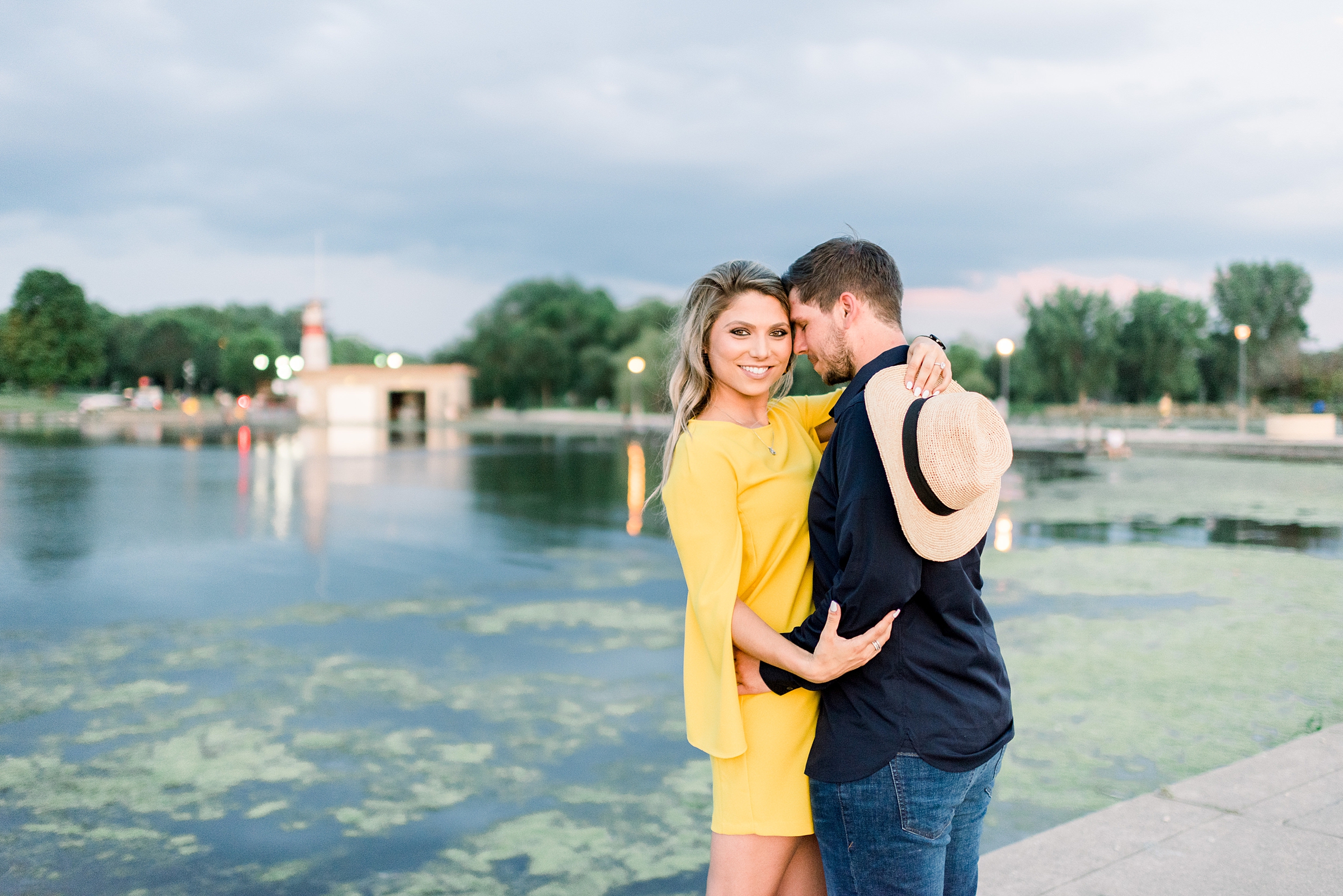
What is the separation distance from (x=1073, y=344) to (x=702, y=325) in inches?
2756

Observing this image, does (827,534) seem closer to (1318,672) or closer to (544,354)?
(1318,672)

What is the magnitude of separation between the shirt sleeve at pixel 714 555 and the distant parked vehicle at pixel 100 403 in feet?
269

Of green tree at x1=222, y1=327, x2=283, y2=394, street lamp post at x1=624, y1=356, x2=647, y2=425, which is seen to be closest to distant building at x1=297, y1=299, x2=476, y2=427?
street lamp post at x1=624, y1=356, x2=647, y2=425

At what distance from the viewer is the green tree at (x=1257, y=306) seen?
68812 millimetres

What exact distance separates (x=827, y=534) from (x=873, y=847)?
2.22 ft

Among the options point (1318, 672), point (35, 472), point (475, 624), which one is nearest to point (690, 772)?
point (475, 624)

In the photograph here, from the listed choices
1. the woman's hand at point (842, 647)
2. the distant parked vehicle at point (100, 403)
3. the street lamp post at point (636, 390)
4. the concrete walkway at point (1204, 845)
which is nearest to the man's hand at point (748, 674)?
the woman's hand at point (842, 647)

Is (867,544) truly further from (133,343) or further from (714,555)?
(133,343)

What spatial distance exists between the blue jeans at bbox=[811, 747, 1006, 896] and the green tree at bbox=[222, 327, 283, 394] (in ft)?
362

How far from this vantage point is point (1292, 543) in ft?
40.9

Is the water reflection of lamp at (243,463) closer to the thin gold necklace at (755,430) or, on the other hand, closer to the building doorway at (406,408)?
the thin gold necklace at (755,430)

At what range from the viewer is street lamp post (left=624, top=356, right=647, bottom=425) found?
182 ft

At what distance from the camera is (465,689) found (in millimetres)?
6566

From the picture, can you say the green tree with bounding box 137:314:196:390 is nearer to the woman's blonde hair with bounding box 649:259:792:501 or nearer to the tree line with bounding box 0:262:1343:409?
the tree line with bounding box 0:262:1343:409
